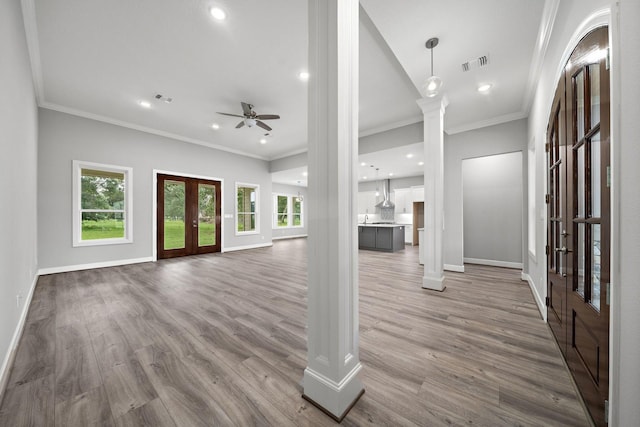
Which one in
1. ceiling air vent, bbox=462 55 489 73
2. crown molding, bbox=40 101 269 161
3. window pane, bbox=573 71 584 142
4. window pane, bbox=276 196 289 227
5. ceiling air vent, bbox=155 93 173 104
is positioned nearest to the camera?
window pane, bbox=573 71 584 142

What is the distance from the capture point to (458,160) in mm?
4766

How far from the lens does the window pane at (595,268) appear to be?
1.19 metres

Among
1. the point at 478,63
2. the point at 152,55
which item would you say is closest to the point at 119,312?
the point at 152,55

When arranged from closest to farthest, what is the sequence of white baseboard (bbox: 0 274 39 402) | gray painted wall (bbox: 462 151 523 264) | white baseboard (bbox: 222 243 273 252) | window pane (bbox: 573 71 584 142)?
window pane (bbox: 573 71 584 142)
white baseboard (bbox: 0 274 39 402)
gray painted wall (bbox: 462 151 523 264)
white baseboard (bbox: 222 243 273 252)

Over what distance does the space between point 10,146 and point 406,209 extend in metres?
10.0

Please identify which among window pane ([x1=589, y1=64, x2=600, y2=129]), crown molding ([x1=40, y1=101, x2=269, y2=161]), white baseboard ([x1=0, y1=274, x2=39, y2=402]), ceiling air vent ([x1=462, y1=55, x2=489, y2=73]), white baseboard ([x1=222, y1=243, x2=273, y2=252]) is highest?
crown molding ([x1=40, y1=101, x2=269, y2=161])

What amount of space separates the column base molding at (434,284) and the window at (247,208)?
5.79 m

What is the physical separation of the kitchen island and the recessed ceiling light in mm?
6220

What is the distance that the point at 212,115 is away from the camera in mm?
4809

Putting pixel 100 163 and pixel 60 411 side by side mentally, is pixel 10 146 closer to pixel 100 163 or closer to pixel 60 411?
pixel 60 411

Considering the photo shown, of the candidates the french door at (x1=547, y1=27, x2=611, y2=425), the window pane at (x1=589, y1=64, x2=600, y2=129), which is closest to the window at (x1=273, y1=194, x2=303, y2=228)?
the french door at (x1=547, y1=27, x2=611, y2=425)

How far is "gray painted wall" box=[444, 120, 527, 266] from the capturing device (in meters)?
4.38

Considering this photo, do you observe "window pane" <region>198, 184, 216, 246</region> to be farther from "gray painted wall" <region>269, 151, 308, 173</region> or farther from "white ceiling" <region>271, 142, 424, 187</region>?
"white ceiling" <region>271, 142, 424, 187</region>

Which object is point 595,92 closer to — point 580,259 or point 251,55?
point 580,259
